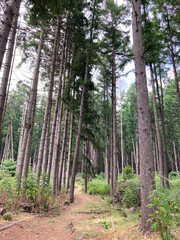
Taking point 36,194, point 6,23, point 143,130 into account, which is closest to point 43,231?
point 36,194

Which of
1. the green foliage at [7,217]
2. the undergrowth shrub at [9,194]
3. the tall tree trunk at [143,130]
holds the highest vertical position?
the tall tree trunk at [143,130]

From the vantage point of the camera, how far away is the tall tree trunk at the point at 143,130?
11.6 ft

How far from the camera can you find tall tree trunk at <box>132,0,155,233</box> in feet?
11.6

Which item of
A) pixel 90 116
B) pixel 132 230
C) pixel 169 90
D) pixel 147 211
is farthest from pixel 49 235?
pixel 169 90

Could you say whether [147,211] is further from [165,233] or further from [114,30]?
[114,30]

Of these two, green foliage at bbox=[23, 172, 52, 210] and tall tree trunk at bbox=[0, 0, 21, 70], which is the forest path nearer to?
green foliage at bbox=[23, 172, 52, 210]

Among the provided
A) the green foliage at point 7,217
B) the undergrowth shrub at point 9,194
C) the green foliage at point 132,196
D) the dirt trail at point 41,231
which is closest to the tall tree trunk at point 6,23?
the dirt trail at point 41,231

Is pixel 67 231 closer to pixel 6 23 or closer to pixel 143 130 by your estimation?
pixel 143 130

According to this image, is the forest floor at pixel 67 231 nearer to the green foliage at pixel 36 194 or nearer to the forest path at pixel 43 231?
the forest path at pixel 43 231

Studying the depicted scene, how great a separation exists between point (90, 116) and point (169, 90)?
16659 millimetres

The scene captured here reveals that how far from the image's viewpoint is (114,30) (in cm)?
1026

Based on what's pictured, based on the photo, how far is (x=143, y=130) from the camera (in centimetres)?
399

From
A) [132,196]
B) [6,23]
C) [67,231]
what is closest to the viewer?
[6,23]

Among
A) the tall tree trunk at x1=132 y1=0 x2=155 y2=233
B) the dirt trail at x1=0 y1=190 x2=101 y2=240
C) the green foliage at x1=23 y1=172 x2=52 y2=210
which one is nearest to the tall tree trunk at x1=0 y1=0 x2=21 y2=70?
the tall tree trunk at x1=132 y1=0 x2=155 y2=233
